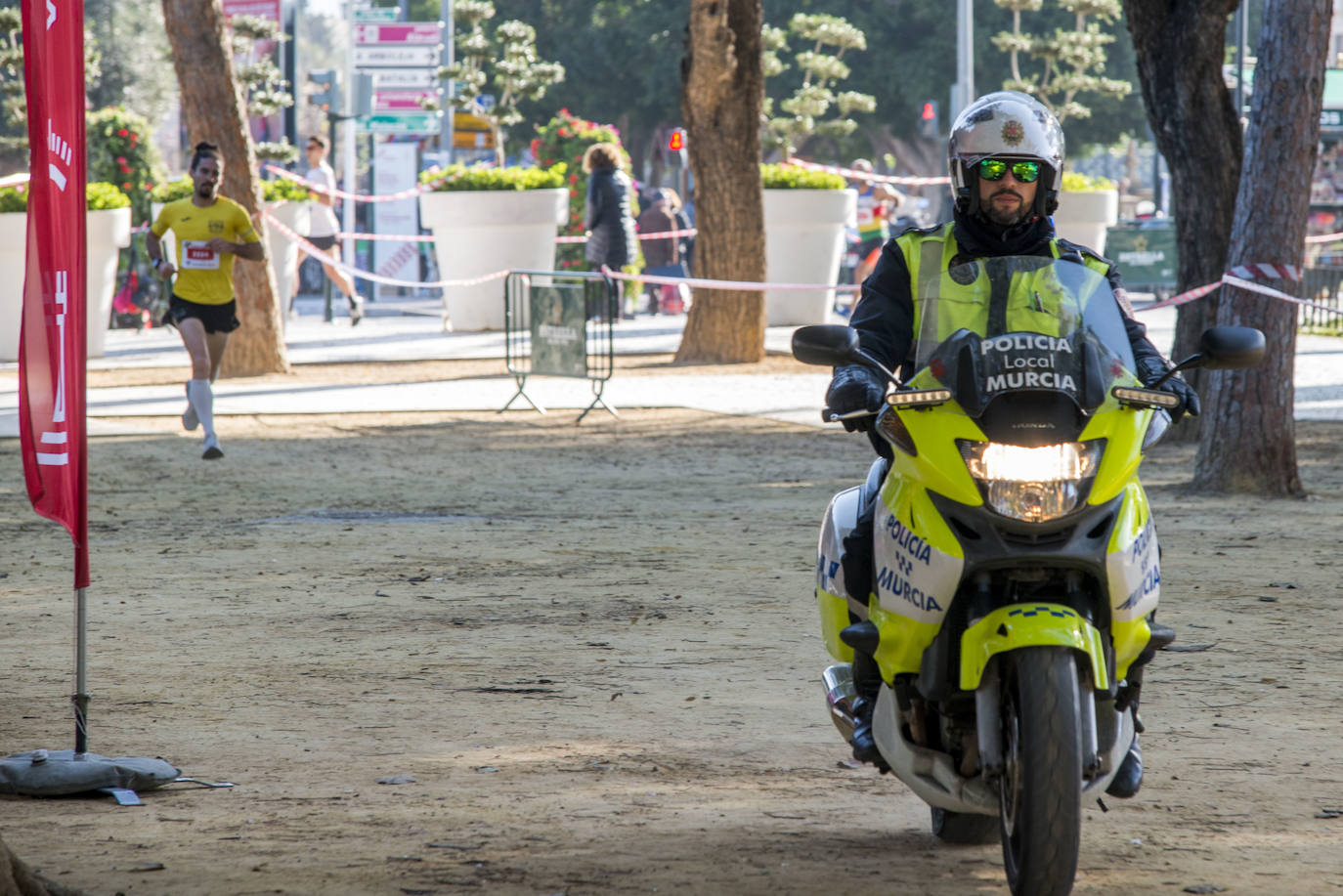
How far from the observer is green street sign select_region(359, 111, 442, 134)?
31.8m

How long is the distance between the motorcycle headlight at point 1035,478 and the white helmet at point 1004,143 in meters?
0.81

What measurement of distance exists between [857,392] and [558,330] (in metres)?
11.5

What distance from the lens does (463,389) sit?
58.0 feet

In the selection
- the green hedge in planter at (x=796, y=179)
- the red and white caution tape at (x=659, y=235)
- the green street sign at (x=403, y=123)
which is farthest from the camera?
the green street sign at (x=403, y=123)

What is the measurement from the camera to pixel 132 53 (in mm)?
59062

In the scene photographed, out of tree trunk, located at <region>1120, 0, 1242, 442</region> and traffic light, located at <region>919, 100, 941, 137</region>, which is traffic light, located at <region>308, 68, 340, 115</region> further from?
tree trunk, located at <region>1120, 0, 1242, 442</region>

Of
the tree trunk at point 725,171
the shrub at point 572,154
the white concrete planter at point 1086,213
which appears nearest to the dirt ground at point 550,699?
the tree trunk at point 725,171

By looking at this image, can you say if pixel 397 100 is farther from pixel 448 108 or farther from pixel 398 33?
pixel 448 108

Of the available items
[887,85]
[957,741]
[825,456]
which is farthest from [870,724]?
[887,85]

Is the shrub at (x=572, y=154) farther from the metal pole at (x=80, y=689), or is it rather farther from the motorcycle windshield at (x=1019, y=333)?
the motorcycle windshield at (x=1019, y=333)

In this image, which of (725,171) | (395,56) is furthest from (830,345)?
(395,56)

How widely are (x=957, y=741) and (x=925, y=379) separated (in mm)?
748

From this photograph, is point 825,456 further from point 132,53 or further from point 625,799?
point 132,53

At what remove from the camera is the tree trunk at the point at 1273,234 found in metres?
10.8
